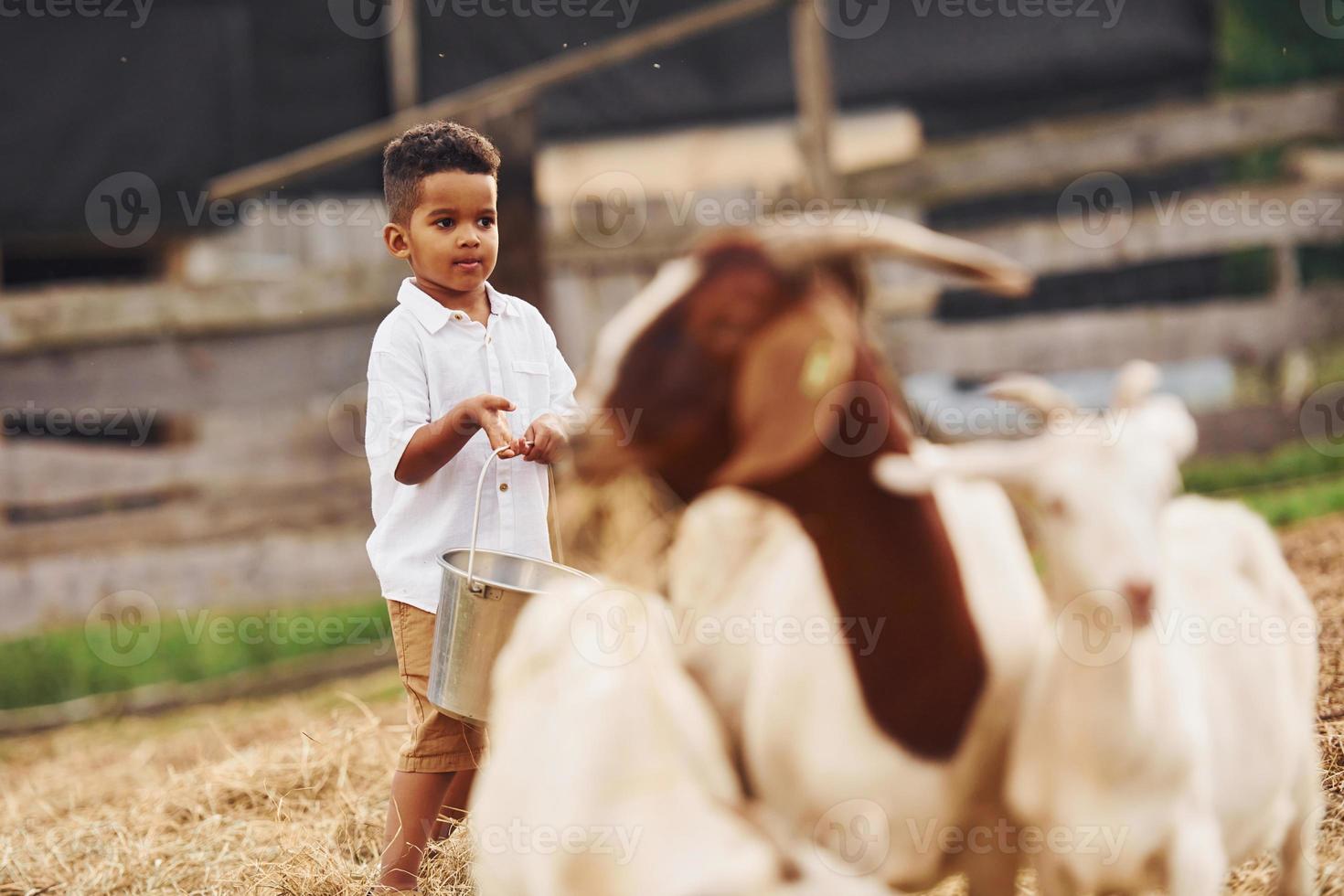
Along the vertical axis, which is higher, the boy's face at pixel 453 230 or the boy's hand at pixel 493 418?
the boy's face at pixel 453 230

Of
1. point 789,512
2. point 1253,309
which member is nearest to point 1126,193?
point 1253,309

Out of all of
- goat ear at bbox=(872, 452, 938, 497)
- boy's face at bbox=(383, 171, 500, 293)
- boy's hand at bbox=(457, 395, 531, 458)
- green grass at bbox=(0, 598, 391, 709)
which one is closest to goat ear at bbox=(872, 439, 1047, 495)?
goat ear at bbox=(872, 452, 938, 497)

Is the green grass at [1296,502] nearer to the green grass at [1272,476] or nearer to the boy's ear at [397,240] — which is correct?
the green grass at [1272,476]

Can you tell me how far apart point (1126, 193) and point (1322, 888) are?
18.4ft

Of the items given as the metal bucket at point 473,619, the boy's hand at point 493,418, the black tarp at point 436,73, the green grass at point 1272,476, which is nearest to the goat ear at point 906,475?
the metal bucket at point 473,619

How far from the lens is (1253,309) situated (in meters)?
6.69

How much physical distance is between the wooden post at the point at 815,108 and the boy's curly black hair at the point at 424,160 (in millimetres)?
3596

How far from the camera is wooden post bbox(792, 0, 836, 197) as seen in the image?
6113mm

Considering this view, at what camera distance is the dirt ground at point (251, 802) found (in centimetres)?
308

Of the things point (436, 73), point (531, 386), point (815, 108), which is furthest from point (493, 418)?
point (436, 73)

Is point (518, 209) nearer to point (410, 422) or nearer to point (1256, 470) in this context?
point (410, 422)

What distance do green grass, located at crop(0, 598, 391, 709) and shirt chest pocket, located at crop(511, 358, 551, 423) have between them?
325cm

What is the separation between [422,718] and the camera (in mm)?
2826

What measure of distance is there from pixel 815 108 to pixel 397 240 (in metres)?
3.73
